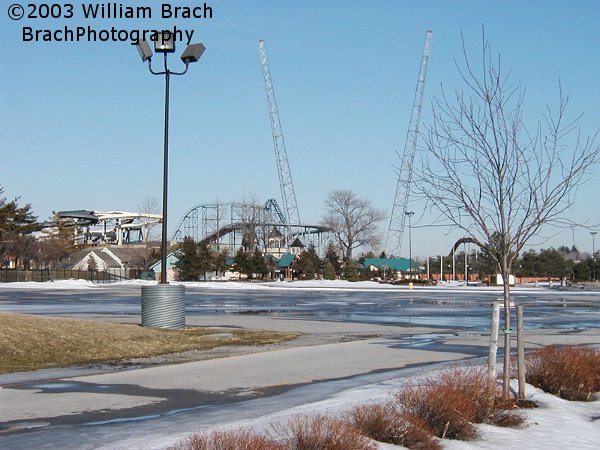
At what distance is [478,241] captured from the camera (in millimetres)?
10844

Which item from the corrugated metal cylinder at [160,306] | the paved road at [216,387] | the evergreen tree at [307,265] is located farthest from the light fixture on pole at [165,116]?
the evergreen tree at [307,265]

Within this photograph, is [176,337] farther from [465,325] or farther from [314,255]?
[314,255]

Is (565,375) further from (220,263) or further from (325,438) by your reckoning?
(220,263)

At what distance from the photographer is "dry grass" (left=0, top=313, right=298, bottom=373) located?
15.1m

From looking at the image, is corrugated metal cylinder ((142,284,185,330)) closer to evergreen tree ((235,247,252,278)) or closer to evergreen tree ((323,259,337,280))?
evergreen tree ((235,247,252,278))

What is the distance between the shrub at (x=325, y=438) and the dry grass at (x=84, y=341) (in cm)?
794

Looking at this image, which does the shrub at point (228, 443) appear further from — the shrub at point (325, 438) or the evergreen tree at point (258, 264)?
the evergreen tree at point (258, 264)

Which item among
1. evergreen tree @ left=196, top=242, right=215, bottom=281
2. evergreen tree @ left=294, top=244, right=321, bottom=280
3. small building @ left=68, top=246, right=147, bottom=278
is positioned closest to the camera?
evergreen tree @ left=196, top=242, right=215, bottom=281

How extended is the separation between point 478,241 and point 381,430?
3915 mm

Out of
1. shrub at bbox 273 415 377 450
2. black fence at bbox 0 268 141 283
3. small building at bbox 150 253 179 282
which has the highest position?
small building at bbox 150 253 179 282

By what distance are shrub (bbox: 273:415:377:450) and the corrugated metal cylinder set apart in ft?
45.8

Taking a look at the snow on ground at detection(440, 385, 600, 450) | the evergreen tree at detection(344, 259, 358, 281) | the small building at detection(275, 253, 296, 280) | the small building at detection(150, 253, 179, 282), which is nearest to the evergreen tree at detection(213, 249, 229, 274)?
the small building at detection(150, 253, 179, 282)

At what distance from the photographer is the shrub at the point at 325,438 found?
22.1ft

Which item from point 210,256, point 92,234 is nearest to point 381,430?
point 210,256
